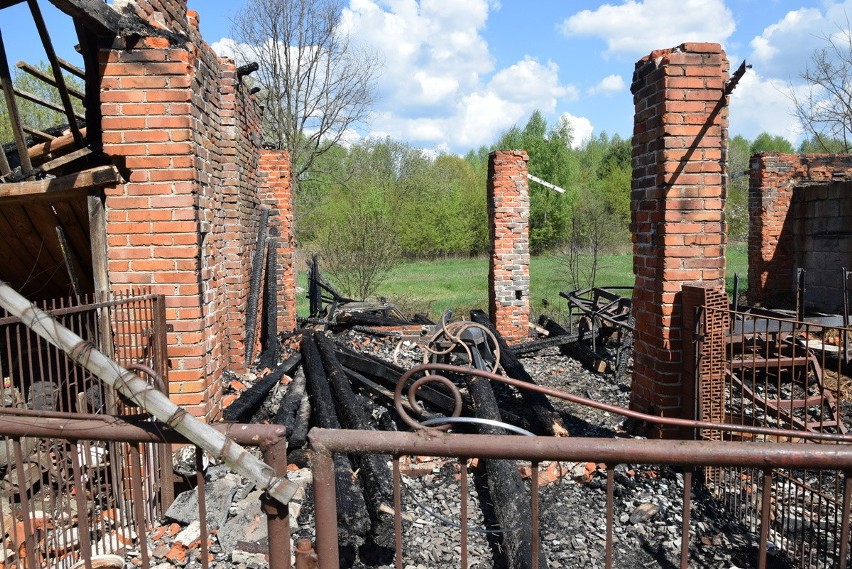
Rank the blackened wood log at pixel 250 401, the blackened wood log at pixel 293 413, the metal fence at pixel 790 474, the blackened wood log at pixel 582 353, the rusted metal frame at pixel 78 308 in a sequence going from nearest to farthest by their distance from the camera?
the rusted metal frame at pixel 78 308, the metal fence at pixel 790 474, the blackened wood log at pixel 293 413, the blackened wood log at pixel 250 401, the blackened wood log at pixel 582 353

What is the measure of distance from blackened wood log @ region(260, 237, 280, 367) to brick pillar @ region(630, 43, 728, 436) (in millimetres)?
5528

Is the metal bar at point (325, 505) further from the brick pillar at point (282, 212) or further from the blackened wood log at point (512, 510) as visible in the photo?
the brick pillar at point (282, 212)

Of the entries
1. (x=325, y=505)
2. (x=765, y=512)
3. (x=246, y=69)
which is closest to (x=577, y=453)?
(x=765, y=512)

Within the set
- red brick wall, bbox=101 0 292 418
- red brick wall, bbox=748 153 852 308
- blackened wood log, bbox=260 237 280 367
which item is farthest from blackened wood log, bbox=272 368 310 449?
red brick wall, bbox=748 153 852 308

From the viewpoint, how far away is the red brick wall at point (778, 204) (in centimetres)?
1326

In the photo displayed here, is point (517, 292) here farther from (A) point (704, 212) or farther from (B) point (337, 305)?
(A) point (704, 212)

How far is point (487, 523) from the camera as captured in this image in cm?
409

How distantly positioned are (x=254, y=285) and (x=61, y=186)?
4570 mm

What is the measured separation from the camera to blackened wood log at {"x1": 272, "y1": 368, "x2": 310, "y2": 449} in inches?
201

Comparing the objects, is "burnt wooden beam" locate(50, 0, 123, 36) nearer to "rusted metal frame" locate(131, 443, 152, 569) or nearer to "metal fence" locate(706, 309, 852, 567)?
"rusted metal frame" locate(131, 443, 152, 569)

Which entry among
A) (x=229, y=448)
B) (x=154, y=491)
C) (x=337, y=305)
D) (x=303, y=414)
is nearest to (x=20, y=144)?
(x=154, y=491)

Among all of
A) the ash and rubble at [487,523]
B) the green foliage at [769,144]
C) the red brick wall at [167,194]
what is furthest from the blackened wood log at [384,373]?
the green foliage at [769,144]

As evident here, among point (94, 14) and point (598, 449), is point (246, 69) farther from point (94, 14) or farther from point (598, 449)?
point (598, 449)

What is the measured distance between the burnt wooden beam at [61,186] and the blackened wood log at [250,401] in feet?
7.48
